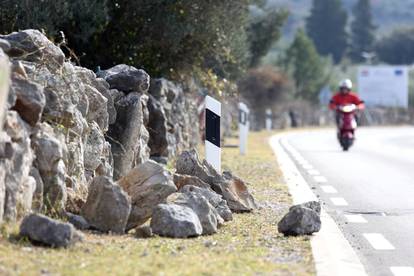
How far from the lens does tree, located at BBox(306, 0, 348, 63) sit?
17112 centimetres

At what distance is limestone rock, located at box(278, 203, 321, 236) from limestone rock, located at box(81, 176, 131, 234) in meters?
1.38

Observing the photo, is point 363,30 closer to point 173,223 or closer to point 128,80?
point 128,80

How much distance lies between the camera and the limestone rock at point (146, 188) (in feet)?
29.3

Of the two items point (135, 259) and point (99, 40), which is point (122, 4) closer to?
point (99, 40)

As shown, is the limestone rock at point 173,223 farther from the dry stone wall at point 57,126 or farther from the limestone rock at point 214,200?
the limestone rock at point 214,200

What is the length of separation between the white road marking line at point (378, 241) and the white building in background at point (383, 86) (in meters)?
87.2

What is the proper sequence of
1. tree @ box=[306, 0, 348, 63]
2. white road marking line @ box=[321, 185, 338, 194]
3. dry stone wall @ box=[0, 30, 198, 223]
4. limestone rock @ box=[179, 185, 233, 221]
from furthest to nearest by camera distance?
1. tree @ box=[306, 0, 348, 63]
2. white road marking line @ box=[321, 185, 338, 194]
3. limestone rock @ box=[179, 185, 233, 221]
4. dry stone wall @ box=[0, 30, 198, 223]

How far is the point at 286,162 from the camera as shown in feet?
70.0

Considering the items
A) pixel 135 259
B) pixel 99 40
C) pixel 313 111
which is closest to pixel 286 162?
pixel 99 40

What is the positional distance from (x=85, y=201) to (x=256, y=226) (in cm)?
158

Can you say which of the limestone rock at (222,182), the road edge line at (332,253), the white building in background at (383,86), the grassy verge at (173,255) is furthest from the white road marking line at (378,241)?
the white building in background at (383,86)

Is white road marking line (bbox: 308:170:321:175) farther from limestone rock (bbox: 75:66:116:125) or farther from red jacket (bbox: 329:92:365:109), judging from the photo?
red jacket (bbox: 329:92:365:109)

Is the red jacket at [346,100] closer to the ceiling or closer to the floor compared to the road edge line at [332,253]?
closer to the ceiling

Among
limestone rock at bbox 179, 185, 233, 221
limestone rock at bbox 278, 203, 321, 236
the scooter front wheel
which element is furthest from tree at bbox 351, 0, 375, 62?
limestone rock at bbox 278, 203, 321, 236
